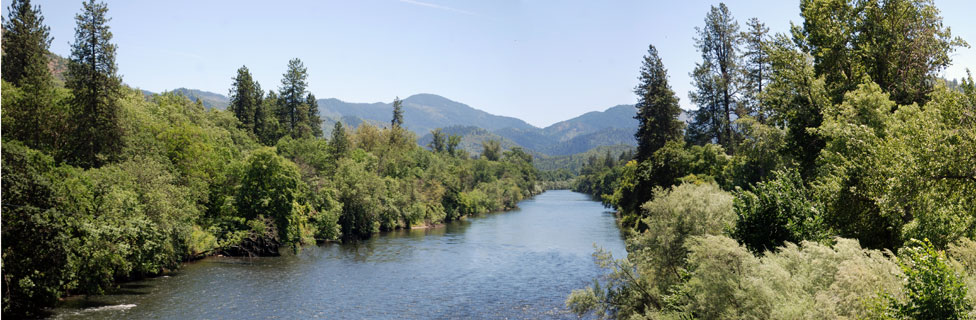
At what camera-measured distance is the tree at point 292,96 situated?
92350 millimetres

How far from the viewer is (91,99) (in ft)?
134

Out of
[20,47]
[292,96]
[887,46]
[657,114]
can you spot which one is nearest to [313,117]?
[292,96]

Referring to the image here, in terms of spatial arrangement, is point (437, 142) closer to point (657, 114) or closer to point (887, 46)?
point (657, 114)

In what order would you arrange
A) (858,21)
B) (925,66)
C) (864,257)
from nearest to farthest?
(864,257) < (925,66) < (858,21)

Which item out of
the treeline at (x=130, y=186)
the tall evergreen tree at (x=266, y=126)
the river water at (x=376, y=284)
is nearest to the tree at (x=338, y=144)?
the treeline at (x=130, y=186)

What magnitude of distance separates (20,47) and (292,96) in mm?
46811

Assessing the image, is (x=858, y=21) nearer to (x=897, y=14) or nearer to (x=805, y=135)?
(x=897, y=14)

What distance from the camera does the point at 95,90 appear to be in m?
41.3

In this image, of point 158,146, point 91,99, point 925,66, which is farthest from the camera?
point 158,146

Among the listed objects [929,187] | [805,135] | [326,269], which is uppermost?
[805,135]

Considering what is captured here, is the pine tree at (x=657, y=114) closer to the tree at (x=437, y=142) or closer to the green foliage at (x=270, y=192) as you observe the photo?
the green foliage at (x=270, y=192)

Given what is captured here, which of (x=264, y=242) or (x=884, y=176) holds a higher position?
(x=884, y=176)

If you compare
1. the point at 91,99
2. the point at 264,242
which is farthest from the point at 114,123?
the point at 264,242

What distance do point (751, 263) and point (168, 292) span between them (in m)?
29.6
